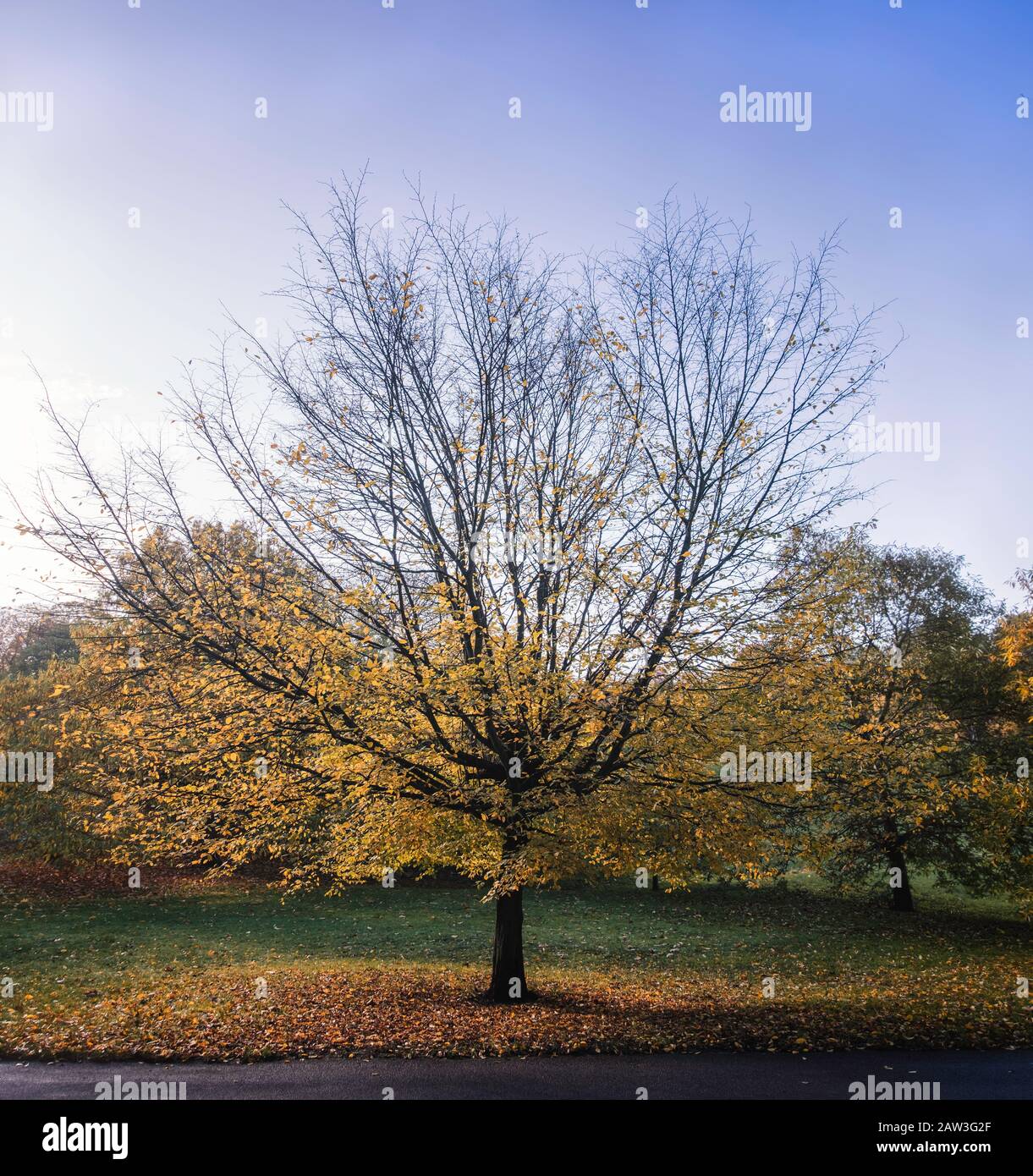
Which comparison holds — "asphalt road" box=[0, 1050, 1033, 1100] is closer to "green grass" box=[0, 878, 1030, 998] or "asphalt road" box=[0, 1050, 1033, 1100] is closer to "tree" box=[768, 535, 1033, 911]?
"tree" box=[768, 535, 1033, 911]

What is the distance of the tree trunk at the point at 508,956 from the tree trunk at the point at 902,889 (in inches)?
647

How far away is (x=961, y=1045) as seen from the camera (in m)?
9.41

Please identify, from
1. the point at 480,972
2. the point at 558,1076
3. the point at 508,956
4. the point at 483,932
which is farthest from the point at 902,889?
the point at 558,1076

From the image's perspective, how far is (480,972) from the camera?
15.3m

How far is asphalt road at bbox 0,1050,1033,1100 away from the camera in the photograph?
7535 millimetres

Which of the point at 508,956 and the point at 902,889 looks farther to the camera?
the point at 902,889

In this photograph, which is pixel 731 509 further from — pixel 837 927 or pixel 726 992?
pixel 837 927

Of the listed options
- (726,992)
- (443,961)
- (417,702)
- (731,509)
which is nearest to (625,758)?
(417,702)

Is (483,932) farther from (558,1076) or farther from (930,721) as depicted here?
(558,1076)

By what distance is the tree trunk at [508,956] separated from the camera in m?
11.7

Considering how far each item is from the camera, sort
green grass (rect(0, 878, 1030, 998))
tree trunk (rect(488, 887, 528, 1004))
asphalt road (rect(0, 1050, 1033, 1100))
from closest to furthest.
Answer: asphalt road (rect(0, 1050, 1033, 1100)) → tree trunk (rect(488, 887, 528, 1004)) → green grass (rect(0, 878, 1030, 998))

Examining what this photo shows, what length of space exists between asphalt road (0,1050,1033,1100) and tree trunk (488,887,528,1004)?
3.24m

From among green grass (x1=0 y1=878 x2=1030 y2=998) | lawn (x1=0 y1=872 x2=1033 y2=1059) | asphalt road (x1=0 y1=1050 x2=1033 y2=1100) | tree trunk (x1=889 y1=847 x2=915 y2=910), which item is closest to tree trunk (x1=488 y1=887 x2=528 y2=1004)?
lawn (x1=0 y1=872 x2=1033 y2=1059)

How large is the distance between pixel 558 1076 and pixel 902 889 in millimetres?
21217
